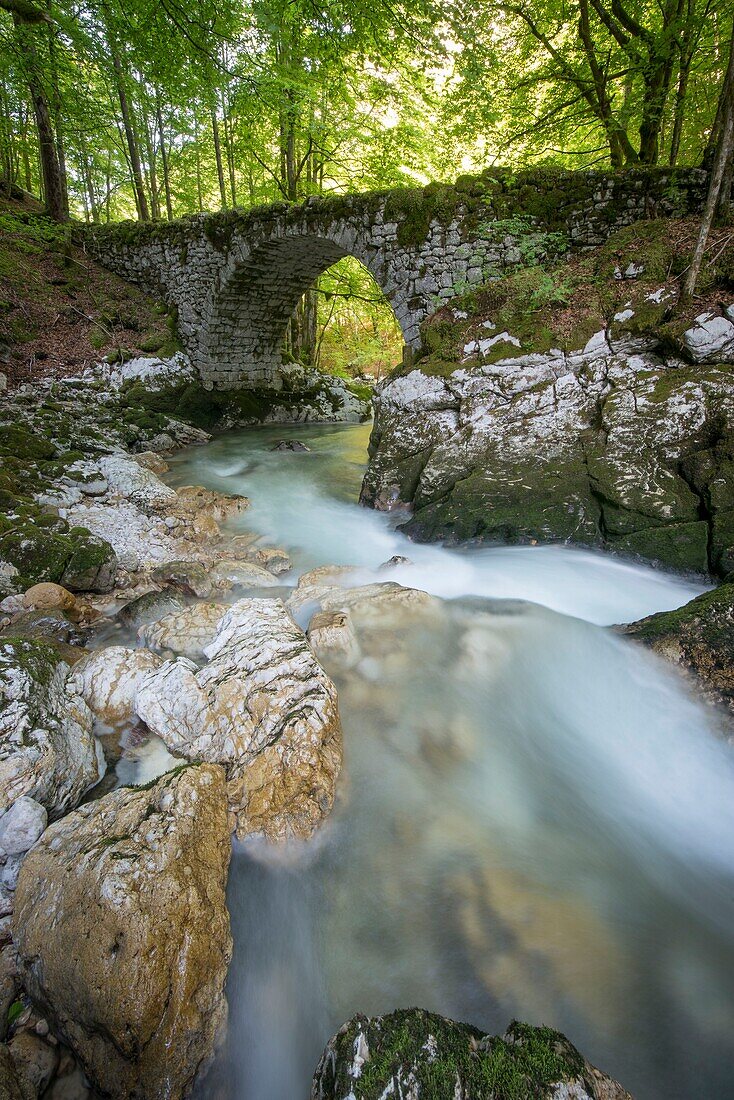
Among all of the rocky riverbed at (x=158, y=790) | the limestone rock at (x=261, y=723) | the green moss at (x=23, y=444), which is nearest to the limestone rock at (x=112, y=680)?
the rocky riverbed at (x=158, y=790)

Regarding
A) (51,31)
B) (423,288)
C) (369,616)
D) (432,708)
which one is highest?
(51,31)

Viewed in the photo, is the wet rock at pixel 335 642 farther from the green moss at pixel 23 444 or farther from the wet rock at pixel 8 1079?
the green moss at pixel 23 444

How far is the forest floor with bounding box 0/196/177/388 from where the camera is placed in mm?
9352

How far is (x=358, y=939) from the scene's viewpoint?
1925 millimetres

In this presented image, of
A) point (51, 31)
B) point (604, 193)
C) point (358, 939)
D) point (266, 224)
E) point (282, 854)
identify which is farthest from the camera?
point (266, 224)

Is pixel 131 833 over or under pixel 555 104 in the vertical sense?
A: under

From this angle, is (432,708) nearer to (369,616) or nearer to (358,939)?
(369,616)

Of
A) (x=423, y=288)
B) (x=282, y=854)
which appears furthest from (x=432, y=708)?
(x=423, y=288)

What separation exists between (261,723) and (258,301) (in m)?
11.9

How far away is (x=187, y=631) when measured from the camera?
11.4 feet

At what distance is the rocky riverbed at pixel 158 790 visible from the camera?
4.65 ft

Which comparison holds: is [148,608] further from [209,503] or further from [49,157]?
[49,157]

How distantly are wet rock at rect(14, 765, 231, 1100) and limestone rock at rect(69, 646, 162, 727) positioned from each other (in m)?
0.88

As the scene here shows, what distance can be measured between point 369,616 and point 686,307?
4609 mm
